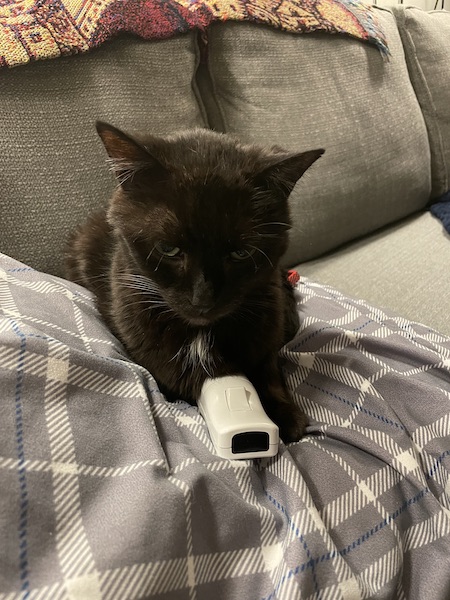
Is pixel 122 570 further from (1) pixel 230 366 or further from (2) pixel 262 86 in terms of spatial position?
(2) pixel 262 86

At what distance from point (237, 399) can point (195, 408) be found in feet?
0.40

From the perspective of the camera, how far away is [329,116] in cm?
161

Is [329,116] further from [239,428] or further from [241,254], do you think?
[239,428]

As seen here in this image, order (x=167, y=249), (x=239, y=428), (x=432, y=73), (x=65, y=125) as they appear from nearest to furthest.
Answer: (x=239, y=428) → (x=167, y=249) → (x=65, y=125) → (x=432, y=73)

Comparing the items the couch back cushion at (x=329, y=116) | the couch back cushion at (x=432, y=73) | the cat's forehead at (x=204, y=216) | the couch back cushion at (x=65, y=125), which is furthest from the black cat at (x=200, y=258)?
the couch back cushion at (x=432, y=73)

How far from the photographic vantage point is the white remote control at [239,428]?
0.75 meters

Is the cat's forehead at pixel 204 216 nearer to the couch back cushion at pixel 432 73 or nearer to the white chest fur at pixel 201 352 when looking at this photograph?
the white chest fur at pixel 201 352

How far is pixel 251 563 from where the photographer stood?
2.10 feet

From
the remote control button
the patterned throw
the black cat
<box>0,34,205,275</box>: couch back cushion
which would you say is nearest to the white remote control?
the remote control button

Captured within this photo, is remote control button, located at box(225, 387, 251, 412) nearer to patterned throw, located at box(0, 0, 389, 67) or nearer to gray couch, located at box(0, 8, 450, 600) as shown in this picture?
gray couch, located at box(0, 8, 450, 600)

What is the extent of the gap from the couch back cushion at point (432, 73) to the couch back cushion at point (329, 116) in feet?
0.30

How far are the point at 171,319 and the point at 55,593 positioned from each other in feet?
1.78

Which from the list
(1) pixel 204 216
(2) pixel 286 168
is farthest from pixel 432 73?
(1) pixel 204 216

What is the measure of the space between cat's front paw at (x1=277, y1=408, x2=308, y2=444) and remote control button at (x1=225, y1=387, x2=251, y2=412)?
105 millimetres
